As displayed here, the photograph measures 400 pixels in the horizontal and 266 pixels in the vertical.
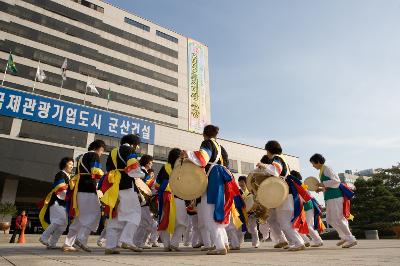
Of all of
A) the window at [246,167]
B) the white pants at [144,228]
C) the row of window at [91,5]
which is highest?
the row of window at [91,5]

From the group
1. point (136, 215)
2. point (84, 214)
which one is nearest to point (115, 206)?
point (136, 215)

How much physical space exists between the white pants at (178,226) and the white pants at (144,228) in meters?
1.09

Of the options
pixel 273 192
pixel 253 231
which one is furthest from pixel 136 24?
pixel 273 192

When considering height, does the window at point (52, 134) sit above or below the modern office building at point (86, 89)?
below

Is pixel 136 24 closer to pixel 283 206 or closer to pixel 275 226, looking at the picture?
pixel 275 226

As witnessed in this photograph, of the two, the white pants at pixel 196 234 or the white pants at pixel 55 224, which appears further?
the white pants at pixel 196 234

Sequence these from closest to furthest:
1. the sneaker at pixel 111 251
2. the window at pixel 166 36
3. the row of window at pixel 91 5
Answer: the sneaker at pixel 111 251 → the row of window at pixel 91 5 → the window at pixel 166 36

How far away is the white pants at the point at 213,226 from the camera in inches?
177

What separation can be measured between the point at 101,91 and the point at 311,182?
35.3 metres

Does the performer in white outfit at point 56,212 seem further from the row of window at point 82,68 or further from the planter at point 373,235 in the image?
the row of window at point 82,68

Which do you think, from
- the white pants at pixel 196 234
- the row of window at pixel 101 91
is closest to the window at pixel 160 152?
the row of window at pixel 101 91

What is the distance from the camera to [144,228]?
735cm

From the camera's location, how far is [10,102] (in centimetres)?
2294

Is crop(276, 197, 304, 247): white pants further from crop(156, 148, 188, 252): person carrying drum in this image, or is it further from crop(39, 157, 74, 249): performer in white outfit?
crop(39, 157, 74, 249): performer in white outfit
